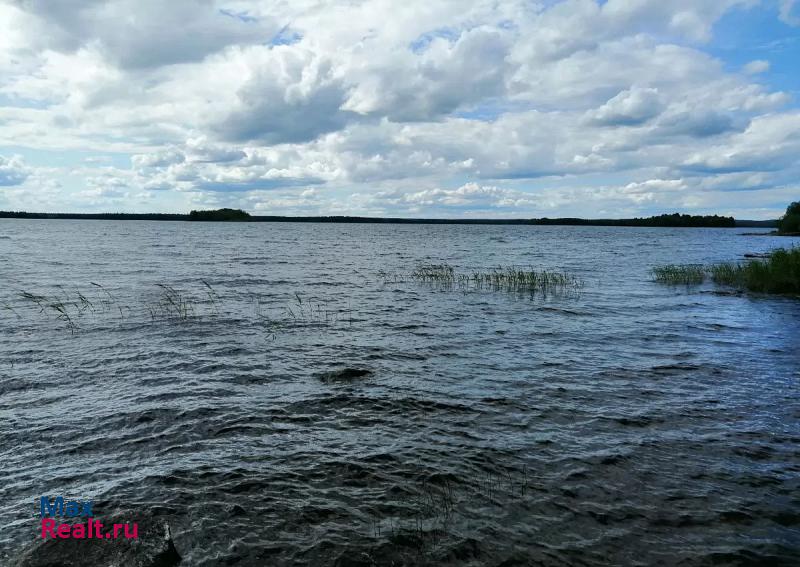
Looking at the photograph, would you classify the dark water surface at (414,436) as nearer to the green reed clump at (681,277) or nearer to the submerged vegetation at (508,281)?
the submerged vegetation at (508,281)

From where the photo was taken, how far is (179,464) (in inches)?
390

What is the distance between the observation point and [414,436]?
450 inches

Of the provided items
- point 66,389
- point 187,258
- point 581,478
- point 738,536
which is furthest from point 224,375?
point 187,258

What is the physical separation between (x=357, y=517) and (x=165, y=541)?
111 inches

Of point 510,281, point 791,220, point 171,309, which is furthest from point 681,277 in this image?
point 791,220

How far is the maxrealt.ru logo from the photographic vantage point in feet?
23.1

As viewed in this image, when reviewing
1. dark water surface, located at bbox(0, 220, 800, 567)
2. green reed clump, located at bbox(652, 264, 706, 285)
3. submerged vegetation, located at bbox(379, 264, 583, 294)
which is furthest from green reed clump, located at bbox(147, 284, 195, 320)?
green reed clump, located at bbox(652, 264, 706, 285)

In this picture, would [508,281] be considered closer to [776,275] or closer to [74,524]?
[776,275]

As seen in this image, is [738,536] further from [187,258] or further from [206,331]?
[187,258]

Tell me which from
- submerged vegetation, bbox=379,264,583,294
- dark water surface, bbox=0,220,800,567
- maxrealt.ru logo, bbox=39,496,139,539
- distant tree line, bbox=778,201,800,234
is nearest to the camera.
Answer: maxrealt.ru logo, bbox=39,496,139,539

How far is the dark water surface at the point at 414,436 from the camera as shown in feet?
25.2

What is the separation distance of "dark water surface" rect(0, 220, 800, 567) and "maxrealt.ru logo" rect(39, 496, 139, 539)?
21 cm

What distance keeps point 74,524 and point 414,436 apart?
21.2ft

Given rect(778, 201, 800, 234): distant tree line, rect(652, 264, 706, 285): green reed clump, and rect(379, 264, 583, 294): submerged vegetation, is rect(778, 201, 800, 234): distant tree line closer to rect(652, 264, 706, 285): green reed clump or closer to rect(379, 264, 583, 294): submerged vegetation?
rect(652, 264, 706, 285): green reed clump
